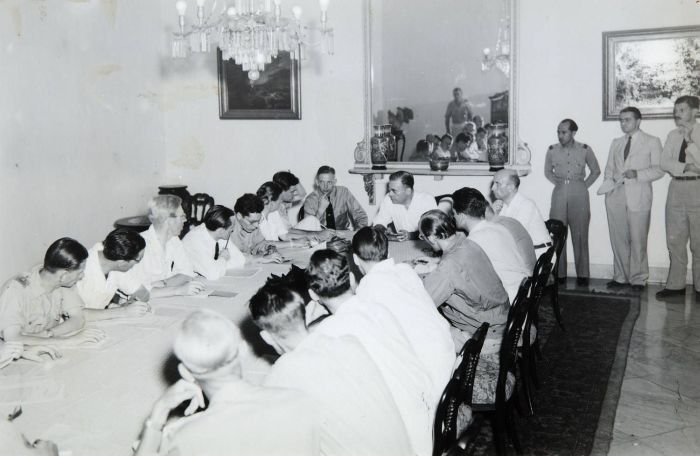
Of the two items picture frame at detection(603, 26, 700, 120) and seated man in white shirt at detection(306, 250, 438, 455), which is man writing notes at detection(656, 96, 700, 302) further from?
seated man in white shirt at detection(306, 250, 438, 455)

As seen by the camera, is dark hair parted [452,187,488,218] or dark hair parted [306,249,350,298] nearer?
dark hair parted [306,249,350,298]

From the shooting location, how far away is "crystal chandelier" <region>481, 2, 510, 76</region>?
6648 millimetres

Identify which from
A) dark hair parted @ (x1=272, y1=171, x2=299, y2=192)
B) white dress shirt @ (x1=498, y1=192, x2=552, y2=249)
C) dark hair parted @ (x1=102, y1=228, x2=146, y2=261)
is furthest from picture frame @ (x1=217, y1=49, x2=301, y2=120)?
dark hair parted @ (x1=102, y1=228, x2=146, y2=261)

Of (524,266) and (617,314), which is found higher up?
(524,266)

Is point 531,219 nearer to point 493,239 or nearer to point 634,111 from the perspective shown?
point 493,239

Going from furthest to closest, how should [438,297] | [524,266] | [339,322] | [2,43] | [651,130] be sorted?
1. [651,130]
2. [2,43]
3. [524,266]
4. [438,297]
5. [339,322]

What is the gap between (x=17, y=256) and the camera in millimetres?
5617

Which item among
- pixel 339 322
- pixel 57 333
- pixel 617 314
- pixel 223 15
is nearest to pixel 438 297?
pixel 339 322

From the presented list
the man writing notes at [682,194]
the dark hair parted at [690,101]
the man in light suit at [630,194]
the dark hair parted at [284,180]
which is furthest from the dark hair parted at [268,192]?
the dark hair parted at [690,101]

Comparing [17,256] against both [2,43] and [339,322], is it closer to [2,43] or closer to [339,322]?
[2,43]

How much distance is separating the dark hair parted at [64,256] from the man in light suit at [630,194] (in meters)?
5.14

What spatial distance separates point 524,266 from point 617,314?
6.33 ft

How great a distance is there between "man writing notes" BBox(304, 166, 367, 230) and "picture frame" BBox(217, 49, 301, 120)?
5.39ft

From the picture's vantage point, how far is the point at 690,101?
598cm
